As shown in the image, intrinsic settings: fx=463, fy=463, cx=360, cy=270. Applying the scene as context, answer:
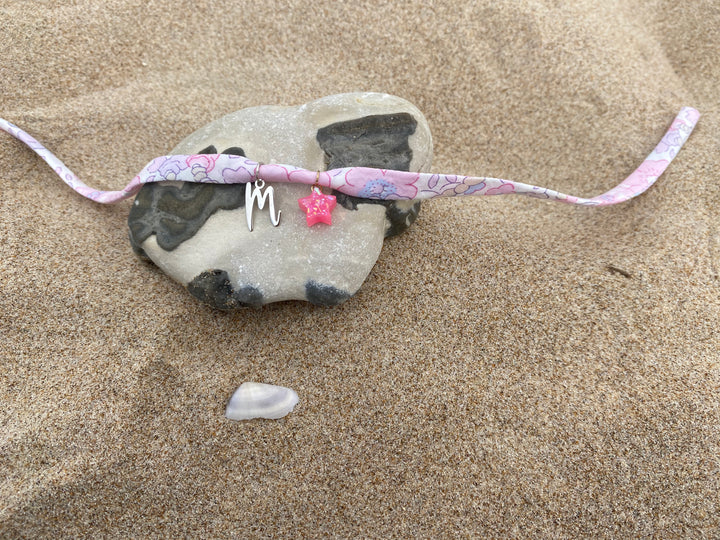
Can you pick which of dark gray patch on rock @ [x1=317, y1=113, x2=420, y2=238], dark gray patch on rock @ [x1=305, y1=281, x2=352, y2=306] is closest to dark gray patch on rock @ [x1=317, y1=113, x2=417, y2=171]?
dark gray patch on rock @ [x1=317, y1=113, x2=420, y2=238]

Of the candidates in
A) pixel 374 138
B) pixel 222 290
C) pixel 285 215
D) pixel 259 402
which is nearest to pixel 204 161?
pixel 285 215

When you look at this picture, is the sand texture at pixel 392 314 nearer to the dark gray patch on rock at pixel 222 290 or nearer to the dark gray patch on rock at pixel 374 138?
the dark gray patch on rock at pixel 222 290

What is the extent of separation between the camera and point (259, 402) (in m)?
1.36

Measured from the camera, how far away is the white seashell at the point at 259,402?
135cm

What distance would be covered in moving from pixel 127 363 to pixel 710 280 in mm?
1905

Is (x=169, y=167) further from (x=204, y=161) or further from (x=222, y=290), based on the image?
(x=222, y=290)

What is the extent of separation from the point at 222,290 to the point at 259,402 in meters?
0.35

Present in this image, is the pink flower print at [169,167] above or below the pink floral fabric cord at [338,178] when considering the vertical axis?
above

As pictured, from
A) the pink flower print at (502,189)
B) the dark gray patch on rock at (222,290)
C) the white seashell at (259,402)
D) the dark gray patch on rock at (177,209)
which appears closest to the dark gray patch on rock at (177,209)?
the dark gray patch on rock at (177,209)

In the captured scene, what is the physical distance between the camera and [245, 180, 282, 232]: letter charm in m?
1.40

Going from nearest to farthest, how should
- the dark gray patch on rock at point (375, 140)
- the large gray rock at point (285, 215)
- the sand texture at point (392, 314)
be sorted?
the sand texture at point (392, 314), the large gray rock at point (285, 215), the dark gray patch on rock at point (375, 140)

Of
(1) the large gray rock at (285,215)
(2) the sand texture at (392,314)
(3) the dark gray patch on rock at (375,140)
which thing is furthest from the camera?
(3) the dark gray patch on rock at (375,140)

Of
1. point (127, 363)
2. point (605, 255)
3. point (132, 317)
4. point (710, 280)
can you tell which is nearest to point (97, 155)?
point (132, 317)

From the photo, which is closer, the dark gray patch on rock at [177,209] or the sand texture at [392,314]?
the sand texture at [392,314]
